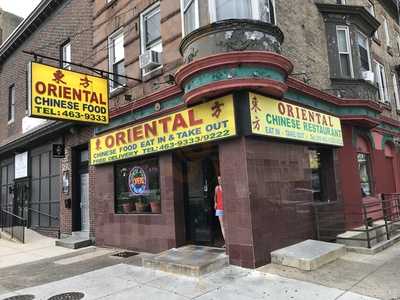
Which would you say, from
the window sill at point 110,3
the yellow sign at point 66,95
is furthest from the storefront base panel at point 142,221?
the window sill at point 110,3


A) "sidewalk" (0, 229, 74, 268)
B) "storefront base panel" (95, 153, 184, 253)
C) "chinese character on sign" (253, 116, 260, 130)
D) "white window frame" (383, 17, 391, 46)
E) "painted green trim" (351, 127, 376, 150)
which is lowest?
"sidewalk" (0, 229, 74, 268)

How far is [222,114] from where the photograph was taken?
773 cm

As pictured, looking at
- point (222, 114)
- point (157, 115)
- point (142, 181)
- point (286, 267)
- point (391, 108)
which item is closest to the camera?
point (286, 267)

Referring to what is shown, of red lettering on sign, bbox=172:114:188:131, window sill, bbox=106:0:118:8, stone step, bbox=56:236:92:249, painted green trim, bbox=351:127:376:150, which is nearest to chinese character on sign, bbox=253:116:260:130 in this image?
red lettering on sign, bbox=172:114:188:131

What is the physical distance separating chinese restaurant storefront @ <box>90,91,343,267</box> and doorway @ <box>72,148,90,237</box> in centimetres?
128

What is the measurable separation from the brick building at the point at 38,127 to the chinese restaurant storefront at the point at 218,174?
106 inches

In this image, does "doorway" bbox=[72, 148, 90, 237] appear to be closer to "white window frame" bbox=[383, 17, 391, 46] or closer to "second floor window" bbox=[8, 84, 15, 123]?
"second floor window" bbox=[8, 84, 15, 123]

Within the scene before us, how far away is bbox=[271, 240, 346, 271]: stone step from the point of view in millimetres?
7016

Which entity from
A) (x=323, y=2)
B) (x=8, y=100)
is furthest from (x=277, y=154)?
(x=8, y=100)

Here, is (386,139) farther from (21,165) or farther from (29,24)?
(29,24)

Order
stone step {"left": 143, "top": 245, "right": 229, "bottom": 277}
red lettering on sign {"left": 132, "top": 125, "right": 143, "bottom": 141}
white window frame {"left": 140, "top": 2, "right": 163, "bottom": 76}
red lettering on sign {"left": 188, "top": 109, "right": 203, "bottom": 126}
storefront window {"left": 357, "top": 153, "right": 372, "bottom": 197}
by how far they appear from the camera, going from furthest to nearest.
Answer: storefront window {"left": 357, "top": 153, "right": 372, "bottom": 197} → white window frame {"left": 140, "top": 2, "right": 163, "bottom": 76} → red lettering on sign {"left": 132, "top": 125, "right": 143, "bottom": 141} → red lettering on sign {"left": 188, "top": 109, "right": 203, "bottom": 126} → stone step {"left": 143, "top": 245, "right": 229, "bottom": 277}

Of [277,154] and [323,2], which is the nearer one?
[277,154]

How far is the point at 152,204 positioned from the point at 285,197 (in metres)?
3.67

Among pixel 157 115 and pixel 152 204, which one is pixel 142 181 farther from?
pixel 157 115
